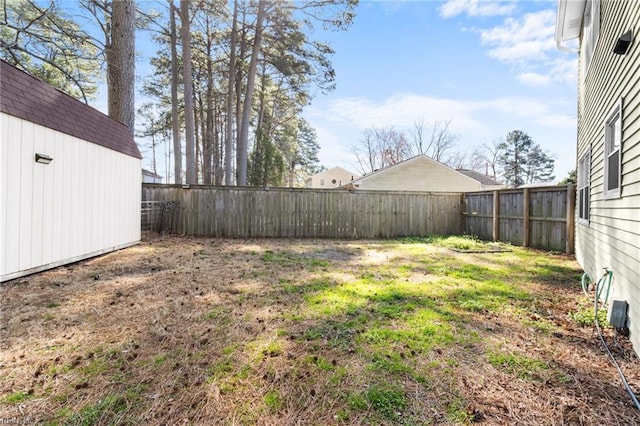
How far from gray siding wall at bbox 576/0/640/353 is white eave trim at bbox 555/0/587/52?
1.68 meters

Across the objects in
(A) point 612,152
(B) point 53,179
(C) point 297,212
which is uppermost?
(A) point 612,152

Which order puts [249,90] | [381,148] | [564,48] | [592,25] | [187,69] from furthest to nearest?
[381,148]
[249,90]
[187,69]
[564,48]
[592,25]

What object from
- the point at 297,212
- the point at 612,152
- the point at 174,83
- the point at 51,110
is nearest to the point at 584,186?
the point at 612,152

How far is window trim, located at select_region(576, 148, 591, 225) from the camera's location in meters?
5.01

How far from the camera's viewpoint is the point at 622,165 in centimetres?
301

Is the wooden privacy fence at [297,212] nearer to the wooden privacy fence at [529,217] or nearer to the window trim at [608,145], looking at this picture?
the wooden privacy fence at [529,217]

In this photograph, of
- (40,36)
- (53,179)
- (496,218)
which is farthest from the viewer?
(496,218)

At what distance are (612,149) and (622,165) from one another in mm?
931

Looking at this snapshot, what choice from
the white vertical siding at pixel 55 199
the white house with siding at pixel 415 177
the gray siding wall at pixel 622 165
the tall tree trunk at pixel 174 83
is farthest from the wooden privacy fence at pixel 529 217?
Result: the tall tree trunk at pixel 174 83

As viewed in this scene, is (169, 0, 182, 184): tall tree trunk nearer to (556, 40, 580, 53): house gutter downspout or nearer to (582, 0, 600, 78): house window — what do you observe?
(556, 40, 580, 53): house gutter downspout

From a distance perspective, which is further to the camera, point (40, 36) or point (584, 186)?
point (40, 36)

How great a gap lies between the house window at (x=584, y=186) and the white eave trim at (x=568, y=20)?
8.88 feet

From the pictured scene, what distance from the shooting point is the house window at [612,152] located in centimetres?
328

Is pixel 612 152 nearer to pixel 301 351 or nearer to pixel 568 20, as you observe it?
pixel 301 351
